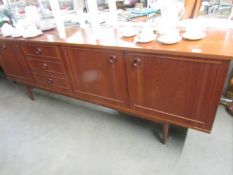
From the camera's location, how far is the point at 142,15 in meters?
1.62

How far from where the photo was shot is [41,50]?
1479mm

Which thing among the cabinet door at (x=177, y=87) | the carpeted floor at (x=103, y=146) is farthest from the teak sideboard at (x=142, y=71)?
Result: the carpeted floor at (x=103, y=146)

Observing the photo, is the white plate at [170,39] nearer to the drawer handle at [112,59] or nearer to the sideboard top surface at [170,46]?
the sideboard top surface at [170,46]

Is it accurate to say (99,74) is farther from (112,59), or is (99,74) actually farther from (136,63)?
(136,63)

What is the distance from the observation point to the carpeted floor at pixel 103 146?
1.20 meters

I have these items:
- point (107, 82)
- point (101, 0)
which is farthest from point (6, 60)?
point (107, 82)

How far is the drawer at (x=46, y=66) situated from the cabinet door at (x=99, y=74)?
11cm

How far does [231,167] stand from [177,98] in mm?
618

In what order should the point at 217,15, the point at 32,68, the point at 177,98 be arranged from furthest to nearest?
the point at 32,68, the point at 217,15, the point at 177,98

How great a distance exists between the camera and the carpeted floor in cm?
120

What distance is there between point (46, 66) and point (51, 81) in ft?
0.54

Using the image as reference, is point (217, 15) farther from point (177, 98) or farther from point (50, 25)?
point (50, 25)

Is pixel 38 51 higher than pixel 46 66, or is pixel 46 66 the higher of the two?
pixel 38 51

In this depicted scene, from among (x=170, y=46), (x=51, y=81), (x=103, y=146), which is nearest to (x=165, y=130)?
(x=103, y=146)
